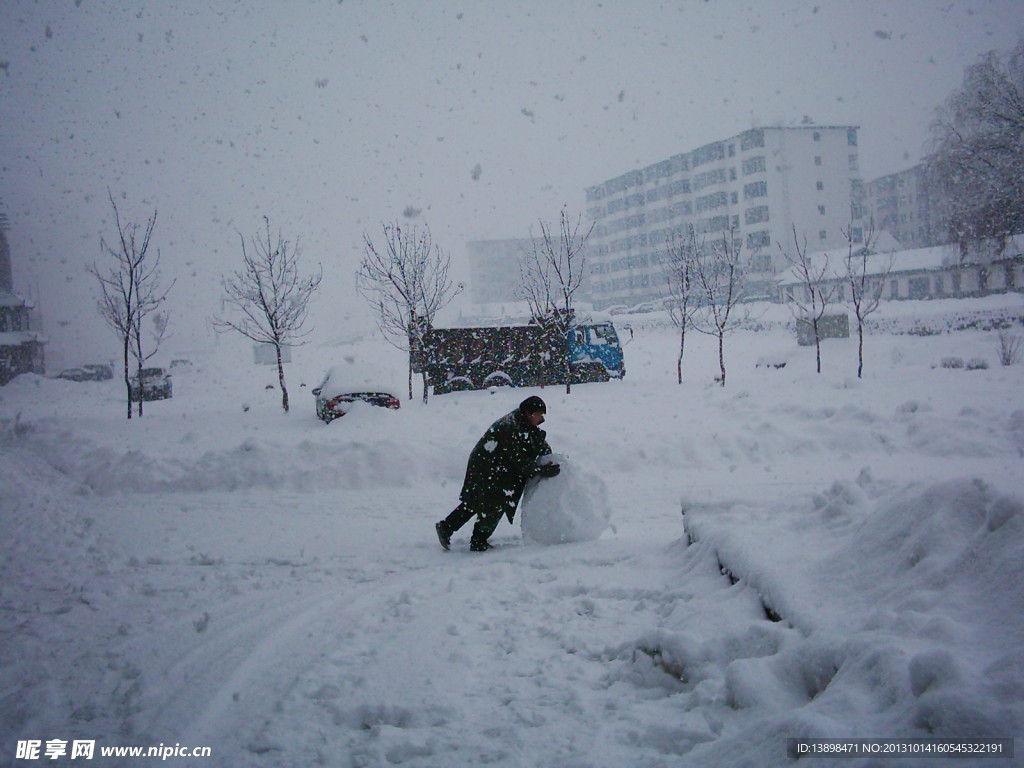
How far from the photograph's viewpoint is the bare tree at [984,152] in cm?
2636

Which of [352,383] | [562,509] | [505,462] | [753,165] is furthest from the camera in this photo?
[753,165]

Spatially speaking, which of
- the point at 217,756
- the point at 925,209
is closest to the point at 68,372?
the point at 217,756

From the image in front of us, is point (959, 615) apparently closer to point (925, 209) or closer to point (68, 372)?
point (68, 372)

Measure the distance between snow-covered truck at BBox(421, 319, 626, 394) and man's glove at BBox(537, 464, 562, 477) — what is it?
15561 millimetres

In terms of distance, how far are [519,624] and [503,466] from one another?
2153mm

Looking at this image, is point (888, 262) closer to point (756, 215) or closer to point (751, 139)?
point (756, 215)

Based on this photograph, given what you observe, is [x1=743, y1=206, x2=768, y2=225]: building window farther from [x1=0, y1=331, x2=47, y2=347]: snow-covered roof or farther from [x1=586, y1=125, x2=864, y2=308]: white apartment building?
[x1=0, y1=331, x2=47, y2=347]: snow-covered roof

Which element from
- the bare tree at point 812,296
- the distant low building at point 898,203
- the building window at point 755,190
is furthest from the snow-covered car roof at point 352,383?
the distant low building at point 898,203

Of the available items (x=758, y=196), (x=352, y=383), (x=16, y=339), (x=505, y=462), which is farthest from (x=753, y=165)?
(x=505, y=462)

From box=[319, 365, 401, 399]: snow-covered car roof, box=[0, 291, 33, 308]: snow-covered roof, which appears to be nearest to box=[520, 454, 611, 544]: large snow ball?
box=[319, 365, 401, 399]: snow-covered car roof

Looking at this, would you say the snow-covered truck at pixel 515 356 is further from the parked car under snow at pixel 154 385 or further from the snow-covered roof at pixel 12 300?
the snow-covered roof at pixel 12 300

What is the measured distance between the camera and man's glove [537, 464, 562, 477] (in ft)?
19.5

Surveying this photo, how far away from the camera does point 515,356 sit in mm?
22156

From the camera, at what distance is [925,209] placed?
227 feet
